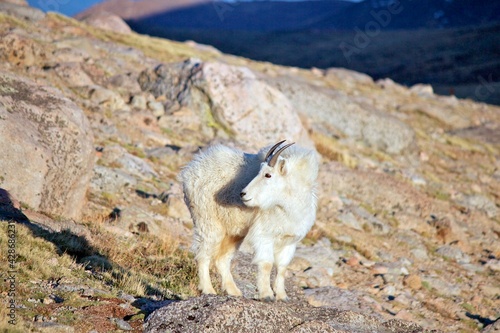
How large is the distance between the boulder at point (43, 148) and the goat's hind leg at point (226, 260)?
392cm

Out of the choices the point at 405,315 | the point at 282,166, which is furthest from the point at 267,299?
the point at 405,315

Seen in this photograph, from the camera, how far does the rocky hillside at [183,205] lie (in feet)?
22.8

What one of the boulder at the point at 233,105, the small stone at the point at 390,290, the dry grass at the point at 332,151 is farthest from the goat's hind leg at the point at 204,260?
the dry grass at the point at 332,151

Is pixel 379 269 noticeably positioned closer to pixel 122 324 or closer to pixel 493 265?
pixel 493 265

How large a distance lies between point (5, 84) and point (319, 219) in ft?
30.1

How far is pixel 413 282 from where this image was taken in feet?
46.3

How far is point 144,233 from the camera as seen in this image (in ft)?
38.3

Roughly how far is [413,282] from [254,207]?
7357 millimetres

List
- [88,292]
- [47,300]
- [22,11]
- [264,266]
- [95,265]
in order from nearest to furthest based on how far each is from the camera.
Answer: [47,300] → [88,292] → [264,266] → [95,265] → [22,11]

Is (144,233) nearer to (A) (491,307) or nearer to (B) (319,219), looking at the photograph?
(B) (319,219)

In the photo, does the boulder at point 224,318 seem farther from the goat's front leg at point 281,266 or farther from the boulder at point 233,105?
the boulder at point 233,105

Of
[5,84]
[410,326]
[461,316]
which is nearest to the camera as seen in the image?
[410,326]

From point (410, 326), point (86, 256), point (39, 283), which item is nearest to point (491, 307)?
point (410, 326)

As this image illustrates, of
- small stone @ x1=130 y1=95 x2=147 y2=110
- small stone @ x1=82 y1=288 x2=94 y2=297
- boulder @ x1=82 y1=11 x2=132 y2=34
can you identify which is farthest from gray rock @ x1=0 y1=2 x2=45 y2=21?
small stone @ x1=82 y1=288 x2=94 y2=297
